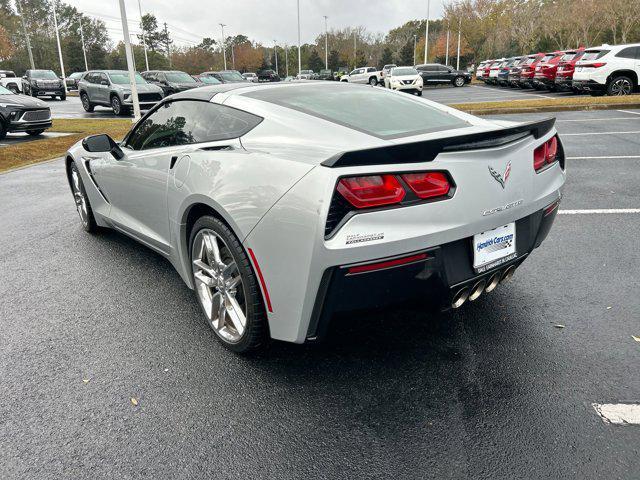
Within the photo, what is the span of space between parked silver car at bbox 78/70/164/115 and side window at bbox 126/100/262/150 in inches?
618

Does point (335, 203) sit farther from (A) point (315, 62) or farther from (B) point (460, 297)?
(A) point (315, 62)

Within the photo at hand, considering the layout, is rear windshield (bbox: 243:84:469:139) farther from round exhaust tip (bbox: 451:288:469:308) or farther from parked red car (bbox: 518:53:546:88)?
parked red car (bbox: 518:53:546:88)

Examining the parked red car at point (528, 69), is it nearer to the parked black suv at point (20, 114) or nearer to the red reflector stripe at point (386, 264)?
the parked black suv at point (20, 114)

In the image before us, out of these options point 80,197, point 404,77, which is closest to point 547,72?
point 404,77

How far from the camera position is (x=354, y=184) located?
2.10 m

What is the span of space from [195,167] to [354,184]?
1.15 m

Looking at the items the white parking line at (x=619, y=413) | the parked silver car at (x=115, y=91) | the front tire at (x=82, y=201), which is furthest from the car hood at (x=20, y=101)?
the white parking line at (x=619, y=413)

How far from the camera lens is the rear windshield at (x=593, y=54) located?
1759 centimetres

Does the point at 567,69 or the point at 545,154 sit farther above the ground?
the point at 567,69

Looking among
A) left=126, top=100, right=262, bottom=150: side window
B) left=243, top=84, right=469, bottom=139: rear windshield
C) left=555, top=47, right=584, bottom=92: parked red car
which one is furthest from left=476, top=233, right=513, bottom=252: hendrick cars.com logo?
left=555, top=47, right=584, bottom=92: parked red car

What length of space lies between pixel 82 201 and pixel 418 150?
3.95m

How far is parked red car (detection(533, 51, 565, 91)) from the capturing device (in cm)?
2247

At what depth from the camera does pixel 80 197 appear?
5051 millimetres

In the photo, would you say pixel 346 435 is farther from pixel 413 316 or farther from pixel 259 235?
pixel 413 316
